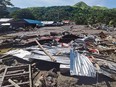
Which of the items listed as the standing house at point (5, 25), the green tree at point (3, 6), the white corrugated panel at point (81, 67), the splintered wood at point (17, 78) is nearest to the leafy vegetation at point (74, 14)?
the green tree at point (3, 6)

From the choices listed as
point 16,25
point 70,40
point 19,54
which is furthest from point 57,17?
point 19,54

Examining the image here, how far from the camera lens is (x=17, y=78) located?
11.0 m

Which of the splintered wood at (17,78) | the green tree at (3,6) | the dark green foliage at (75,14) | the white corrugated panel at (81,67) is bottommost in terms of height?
the dark green foliage at (75,14)

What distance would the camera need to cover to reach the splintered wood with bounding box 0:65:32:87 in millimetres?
10034

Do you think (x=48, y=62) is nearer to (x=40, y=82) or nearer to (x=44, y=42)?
(x=40, y=82)

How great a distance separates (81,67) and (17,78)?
326 cm

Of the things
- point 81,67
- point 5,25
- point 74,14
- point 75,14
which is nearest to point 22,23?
point 5,25

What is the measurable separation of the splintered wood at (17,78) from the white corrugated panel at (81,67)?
224 centimetres

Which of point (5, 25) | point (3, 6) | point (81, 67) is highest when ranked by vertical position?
point (81, 67)

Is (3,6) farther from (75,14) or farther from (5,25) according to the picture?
(75,14)

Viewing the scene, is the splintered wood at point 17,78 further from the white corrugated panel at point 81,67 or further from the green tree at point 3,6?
the green tree at point 3,6

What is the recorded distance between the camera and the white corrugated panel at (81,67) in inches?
428

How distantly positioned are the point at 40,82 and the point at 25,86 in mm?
708

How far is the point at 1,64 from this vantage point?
14.9 metres
